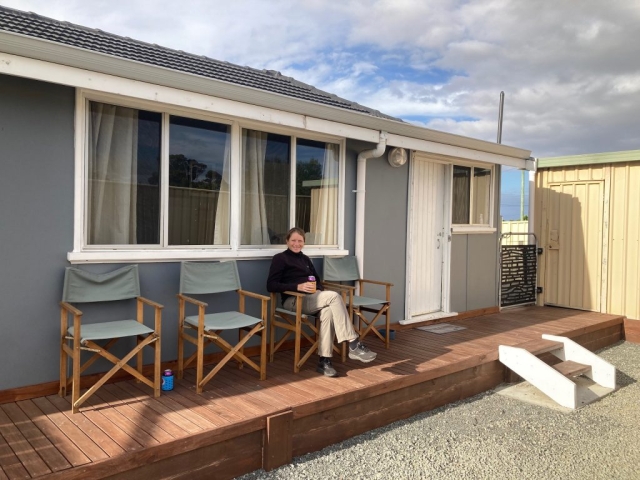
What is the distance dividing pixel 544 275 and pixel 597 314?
3.15ft

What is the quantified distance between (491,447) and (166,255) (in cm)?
269

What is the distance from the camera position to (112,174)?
3.50m

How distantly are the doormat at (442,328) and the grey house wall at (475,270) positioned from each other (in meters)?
0.50

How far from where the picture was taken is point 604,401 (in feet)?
14.1

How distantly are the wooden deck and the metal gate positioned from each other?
270 centimetres

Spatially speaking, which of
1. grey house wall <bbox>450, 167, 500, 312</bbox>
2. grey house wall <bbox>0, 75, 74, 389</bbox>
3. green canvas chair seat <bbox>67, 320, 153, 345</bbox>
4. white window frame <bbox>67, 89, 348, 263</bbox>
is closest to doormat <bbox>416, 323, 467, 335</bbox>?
grey house wall <bbox>450, 167, 500, 312</bbox>

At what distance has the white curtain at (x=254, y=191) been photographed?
13.9 ft

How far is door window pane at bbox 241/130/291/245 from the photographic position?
13.9 feet

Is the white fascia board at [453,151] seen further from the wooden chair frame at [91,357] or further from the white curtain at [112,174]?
the wooden chair frame at [91,357]

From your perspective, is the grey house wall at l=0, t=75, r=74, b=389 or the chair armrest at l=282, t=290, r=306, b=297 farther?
the chair armrest at l=282, t=290, r=306, b=297

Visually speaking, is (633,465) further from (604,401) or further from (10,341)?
(10,341)

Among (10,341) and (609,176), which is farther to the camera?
(609,176)

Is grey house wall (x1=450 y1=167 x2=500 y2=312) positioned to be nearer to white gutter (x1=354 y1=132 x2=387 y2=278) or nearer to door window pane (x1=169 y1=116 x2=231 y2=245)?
white gutter (x1=354 y1=132 x2=387 y2=278)

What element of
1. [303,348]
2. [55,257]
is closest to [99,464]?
[55,257]
